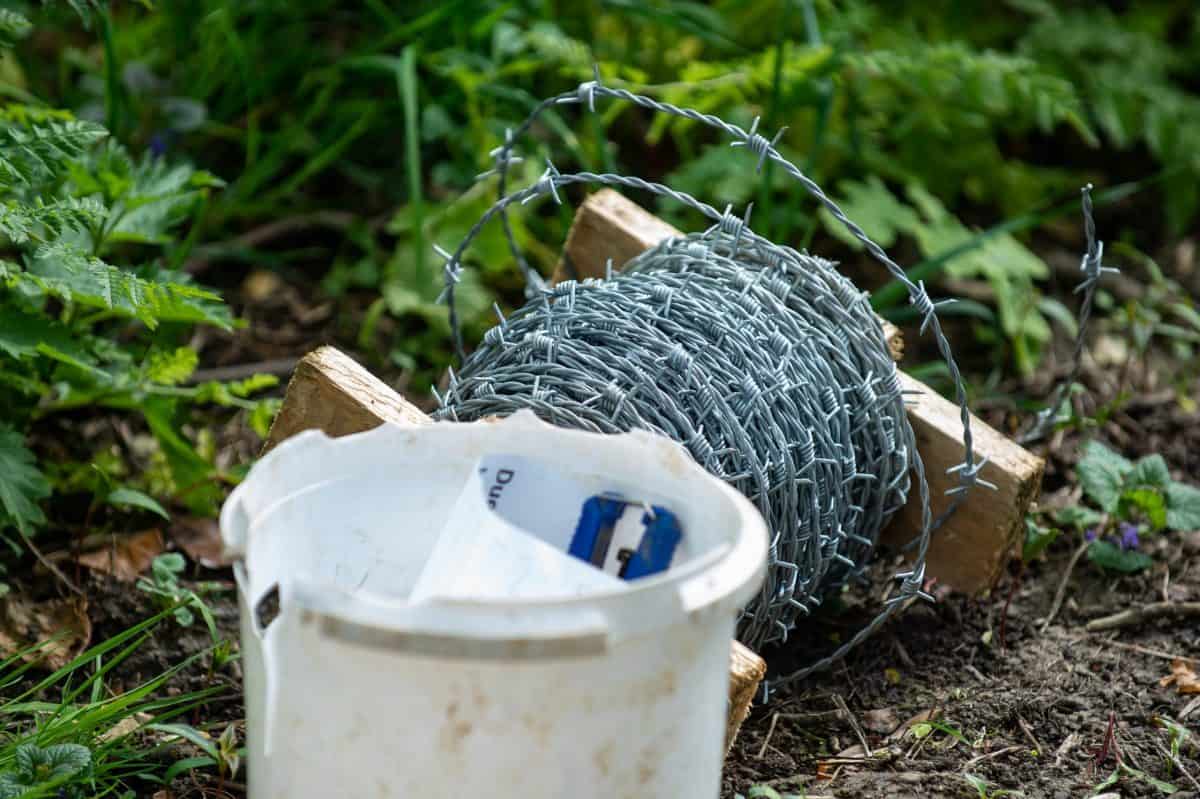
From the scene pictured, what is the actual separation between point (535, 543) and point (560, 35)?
2060mm

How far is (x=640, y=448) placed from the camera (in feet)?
4.80

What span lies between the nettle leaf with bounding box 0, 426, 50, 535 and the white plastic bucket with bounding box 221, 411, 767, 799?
802 mm

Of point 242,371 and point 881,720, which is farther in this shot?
point 242,371

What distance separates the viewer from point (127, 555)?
92.2 inches

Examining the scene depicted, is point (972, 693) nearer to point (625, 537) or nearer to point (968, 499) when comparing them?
point (968, 499)

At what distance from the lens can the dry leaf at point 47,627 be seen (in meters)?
2.06

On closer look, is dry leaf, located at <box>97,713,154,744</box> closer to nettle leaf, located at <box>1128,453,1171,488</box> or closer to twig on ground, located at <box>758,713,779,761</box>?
twig on ground, located at <box>758,713,779,761</box>

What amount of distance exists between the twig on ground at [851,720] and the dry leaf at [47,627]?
1148 millimetres

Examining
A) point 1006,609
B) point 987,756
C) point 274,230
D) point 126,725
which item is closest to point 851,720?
point 987,756

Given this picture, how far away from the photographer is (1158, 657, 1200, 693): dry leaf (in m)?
2.12

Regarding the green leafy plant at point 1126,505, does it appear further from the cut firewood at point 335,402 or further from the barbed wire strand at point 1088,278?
the cut firewood at point 335,402

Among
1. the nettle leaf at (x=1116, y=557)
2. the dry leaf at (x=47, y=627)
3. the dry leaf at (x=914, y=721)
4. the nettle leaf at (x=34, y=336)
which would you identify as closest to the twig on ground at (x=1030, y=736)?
the dry leaf at (x=914, y=721)

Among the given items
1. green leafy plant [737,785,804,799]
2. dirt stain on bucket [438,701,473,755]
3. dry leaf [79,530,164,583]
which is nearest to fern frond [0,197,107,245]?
dry leaf [79,530,164,583]

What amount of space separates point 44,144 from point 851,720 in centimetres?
143
